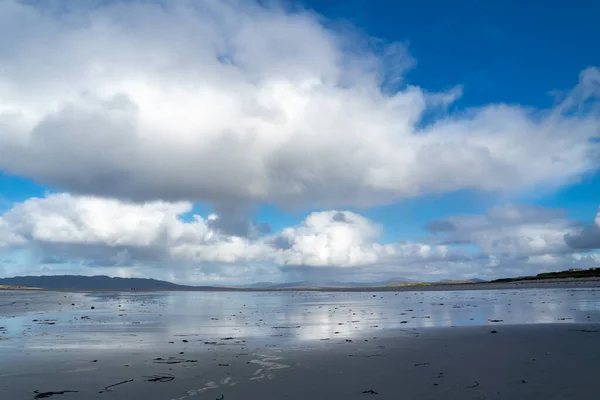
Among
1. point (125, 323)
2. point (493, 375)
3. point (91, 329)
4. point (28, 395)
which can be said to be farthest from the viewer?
point (125, 323)

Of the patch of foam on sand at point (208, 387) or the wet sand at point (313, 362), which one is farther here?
the wet sand at point (313, 362)

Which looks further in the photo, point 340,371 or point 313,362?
point 313,362

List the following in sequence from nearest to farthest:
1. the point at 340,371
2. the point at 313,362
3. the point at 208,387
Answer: the point at 208,387 → the point at 340,371 → the point at 313,362

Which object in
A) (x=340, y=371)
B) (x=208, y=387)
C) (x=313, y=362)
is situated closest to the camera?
(x=208, y=387)

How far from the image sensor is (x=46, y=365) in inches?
488

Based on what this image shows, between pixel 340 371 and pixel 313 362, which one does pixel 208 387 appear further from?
pixel 313 362

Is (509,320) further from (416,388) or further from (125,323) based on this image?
Result: (125,323)

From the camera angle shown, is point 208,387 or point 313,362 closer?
point 208,387

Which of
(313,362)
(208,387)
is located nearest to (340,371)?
(313,362)

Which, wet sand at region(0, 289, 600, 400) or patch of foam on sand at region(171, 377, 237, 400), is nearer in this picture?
patch of foam on sand at region(171, 377, 237, 400)

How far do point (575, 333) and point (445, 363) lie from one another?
25.3ft

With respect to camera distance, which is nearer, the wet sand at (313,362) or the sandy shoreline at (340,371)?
the sandy shoreline at (340,371)

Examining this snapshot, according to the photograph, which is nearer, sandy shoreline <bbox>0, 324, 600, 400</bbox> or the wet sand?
sandy shoreline <bbox>0, 324, 600, 400</bbox>

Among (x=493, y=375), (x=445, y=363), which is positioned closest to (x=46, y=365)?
(x=445, y=363)
